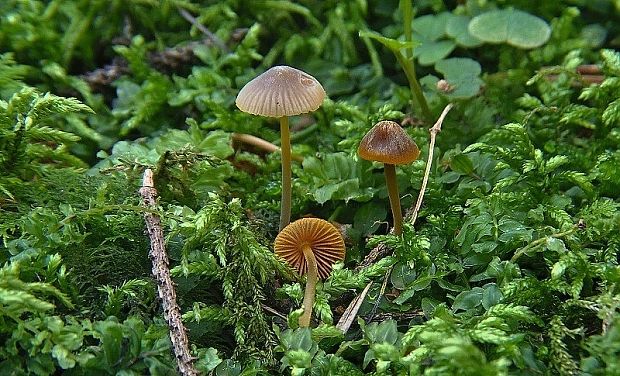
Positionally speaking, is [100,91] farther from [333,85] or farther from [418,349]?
[418,349]

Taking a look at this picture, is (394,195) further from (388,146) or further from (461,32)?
(461,32)

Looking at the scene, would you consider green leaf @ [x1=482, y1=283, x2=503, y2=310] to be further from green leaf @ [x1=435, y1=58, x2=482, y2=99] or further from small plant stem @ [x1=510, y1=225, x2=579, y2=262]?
green leaf @ [x1=435, y1=58, x2=482, y2=99]

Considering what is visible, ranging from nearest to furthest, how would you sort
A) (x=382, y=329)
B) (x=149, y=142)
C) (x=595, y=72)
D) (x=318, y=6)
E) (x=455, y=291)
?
(x=382, y=329) → (x=455, y=291) → (x=149, y=142) → (x=595, y=72) → (x=318, y=6)

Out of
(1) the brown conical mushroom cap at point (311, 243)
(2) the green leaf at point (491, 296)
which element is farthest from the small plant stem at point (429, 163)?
(2) the green leaf at point (491, 296)

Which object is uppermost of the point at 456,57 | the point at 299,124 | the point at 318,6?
the point at 318,6

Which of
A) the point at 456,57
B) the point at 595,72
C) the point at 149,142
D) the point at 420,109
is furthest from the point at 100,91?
the point at 595,72

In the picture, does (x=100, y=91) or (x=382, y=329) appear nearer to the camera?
(x=382, y=329)
